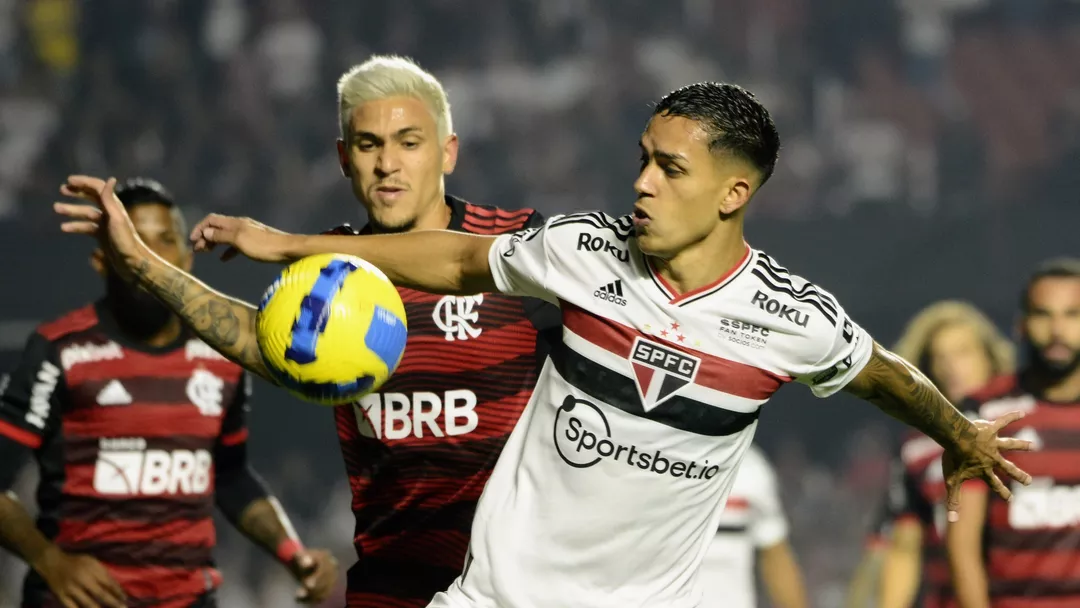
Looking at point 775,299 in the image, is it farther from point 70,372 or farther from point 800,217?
point 800,217

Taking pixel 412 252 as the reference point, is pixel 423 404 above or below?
below

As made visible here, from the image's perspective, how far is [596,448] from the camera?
114 inches

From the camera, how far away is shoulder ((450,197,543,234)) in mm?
3799

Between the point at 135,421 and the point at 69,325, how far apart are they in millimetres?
439

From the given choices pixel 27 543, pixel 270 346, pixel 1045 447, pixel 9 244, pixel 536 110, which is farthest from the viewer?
pixel 536 110

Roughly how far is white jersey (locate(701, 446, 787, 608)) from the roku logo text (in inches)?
89.8

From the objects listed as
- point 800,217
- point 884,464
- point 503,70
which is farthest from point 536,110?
point 884,464

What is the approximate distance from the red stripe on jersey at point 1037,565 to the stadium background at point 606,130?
4232 mm

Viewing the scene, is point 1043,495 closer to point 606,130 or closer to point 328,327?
point 328,327

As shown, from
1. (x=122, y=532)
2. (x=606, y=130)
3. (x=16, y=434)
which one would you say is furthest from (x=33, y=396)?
(x=606, y=130)

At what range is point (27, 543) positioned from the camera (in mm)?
4555

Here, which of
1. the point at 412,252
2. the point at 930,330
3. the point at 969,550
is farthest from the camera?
the point at 930,330

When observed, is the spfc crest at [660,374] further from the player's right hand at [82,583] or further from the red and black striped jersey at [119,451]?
the red and black striped jersey at [119,451]

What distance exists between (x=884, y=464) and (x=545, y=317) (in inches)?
291
